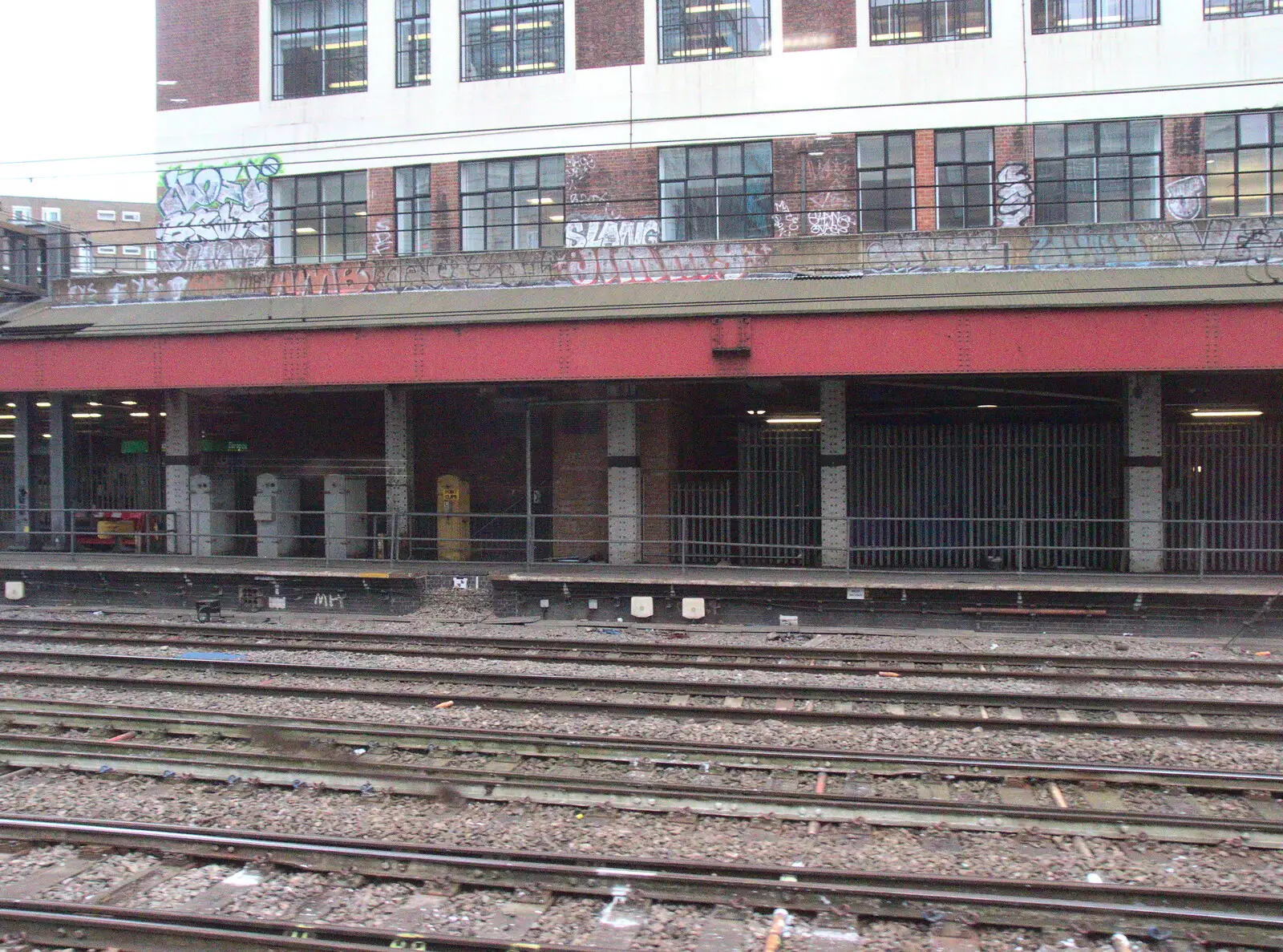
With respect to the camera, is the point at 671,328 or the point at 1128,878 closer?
the point at 1128,878

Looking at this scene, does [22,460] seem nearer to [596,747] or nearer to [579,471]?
[579,471]

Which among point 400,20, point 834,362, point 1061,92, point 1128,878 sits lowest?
point 1128,878

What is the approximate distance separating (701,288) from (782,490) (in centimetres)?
412

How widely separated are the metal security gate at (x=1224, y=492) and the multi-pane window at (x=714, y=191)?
8647 mm

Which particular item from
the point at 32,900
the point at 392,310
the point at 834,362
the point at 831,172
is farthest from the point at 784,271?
the point at 32,900

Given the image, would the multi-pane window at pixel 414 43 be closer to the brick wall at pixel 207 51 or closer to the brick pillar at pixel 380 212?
the brick pillar at pixel 380 212

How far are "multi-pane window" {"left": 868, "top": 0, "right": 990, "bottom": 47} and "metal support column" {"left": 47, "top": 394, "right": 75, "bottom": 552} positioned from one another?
18.4m

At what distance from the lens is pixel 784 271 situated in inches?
672

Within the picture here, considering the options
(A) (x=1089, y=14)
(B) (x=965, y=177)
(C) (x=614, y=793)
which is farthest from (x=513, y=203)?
(C) (x=614, y=793)

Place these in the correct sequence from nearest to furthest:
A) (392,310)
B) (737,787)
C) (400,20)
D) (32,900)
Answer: (32,900) < (737,787) < (392,310) < (400,20)

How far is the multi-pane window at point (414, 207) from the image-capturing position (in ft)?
62.6

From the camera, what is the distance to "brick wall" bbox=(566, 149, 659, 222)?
59.5 feet

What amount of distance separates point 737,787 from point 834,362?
813 cm

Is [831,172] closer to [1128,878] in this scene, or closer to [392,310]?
[392,310]
